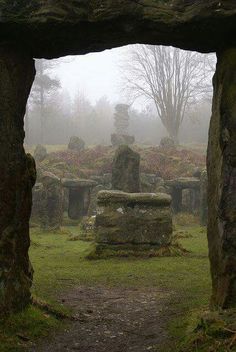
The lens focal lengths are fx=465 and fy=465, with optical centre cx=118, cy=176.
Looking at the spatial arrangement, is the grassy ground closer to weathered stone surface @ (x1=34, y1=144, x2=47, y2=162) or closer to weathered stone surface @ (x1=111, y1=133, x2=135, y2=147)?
weathered stone surface @ (x1=34, y1=144, x2=47, y2=162)

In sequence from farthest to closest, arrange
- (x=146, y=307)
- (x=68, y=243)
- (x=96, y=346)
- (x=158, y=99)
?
(x=158, y=99)
(x=68, y=243)
(x=146, y=307)
(x=96, y=346)

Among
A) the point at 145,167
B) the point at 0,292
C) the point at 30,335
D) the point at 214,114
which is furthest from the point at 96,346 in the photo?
the point at 145,167

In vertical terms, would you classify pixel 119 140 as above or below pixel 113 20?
above

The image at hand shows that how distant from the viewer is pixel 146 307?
5988 mm

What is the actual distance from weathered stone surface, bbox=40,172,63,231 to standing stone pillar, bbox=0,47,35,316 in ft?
33.4

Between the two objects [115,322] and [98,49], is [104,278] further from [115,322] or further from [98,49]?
[98,49]

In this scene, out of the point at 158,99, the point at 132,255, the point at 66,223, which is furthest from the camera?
the point at 158,99

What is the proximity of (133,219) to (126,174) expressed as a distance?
3.72 m

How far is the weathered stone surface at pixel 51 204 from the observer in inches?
597

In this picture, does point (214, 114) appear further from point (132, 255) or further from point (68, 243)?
point (68, 243)

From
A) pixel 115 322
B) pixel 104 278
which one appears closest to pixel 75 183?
pixel 104 278

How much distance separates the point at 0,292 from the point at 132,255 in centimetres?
535

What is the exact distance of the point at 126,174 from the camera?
13.6 meters

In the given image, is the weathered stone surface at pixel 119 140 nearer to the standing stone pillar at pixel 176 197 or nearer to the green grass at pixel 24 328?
the standing stone pillar at pixel 176 197
